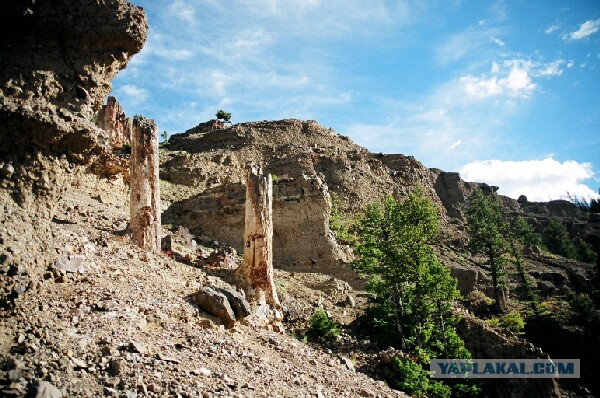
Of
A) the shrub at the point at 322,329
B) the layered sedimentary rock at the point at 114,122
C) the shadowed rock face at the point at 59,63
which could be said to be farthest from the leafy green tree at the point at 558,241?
the shadowed rock face at the point at 59,63

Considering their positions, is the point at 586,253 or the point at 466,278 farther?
the point at 586,253

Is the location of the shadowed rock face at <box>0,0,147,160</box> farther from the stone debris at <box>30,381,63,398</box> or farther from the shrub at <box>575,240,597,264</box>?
the shrub at <box>575,240,597,264</box>

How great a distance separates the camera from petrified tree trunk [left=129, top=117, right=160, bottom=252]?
14.5 meters

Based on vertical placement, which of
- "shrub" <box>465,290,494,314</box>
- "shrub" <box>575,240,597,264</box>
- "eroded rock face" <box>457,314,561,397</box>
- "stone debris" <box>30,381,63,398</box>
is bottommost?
"eroded rock face" <box>457,314,561,397</box>

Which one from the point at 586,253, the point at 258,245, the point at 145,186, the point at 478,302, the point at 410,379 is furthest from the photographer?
the point at 586,253

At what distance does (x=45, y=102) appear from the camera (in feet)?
19.6

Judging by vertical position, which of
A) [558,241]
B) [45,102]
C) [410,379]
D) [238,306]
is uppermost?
[45,102]

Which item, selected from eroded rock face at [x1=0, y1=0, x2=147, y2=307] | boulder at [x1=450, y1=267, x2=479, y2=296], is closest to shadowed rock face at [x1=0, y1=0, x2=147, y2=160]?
eroded rock face at [x1=0, y1=0, x2=147, y2=307]

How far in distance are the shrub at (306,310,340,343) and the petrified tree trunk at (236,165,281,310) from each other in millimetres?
2059

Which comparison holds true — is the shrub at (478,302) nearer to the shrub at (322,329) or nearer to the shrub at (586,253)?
the shrub at (322,329)

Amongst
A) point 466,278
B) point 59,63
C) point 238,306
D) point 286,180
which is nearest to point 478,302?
point 466,278

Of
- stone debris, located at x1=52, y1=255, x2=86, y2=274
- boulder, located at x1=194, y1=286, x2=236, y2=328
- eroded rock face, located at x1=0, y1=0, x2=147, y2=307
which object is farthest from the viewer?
boulder, located at x1=194, y1=286, x2=236, y2=328

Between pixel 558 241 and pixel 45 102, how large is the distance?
222 ft

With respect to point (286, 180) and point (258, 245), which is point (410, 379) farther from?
point (286, 180)
